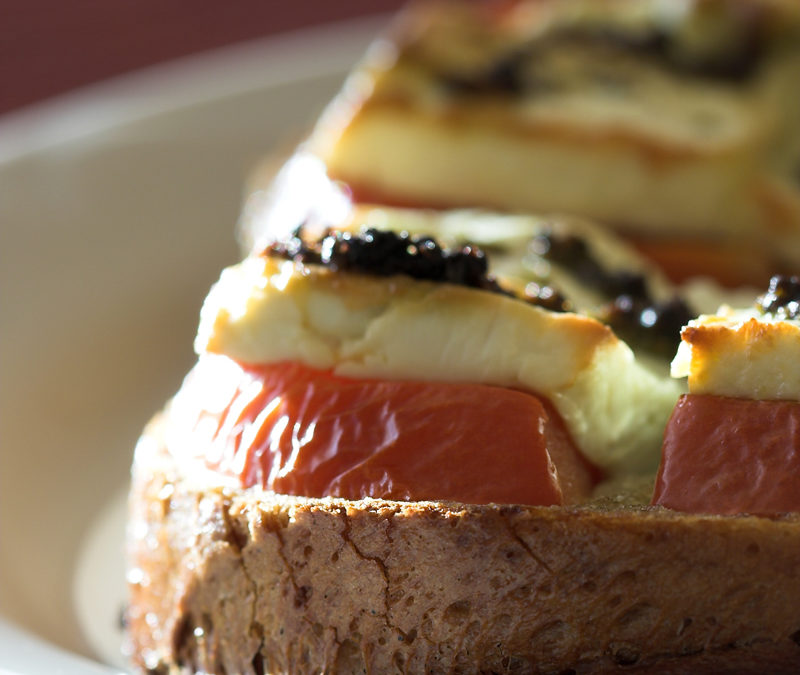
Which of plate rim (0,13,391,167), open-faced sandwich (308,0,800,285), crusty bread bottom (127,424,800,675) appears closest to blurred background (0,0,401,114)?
plate rim (0,13,391,167)

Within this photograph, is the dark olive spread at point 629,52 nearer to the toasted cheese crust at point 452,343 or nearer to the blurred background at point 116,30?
the toasted cheese crust at point 452,343

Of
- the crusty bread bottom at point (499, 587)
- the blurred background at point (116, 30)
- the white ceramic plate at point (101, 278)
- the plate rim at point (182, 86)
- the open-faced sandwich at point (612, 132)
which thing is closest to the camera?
the crusty bread bottom at point (499, 587)

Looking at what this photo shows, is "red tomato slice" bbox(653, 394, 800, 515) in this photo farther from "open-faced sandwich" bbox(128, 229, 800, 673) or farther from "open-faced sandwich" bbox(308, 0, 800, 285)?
"open-faced sandwich" bbox(308, 0, 800, 285)

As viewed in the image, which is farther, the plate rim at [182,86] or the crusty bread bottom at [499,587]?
the plate rim at [182,86]

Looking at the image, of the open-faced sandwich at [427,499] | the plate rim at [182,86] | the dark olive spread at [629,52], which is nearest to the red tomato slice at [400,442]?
the open-faced sandwich at [427,499]

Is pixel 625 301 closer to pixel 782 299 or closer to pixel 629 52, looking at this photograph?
pixel 782 299

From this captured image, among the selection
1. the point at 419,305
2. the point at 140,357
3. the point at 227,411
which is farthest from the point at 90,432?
the point at 419,305
